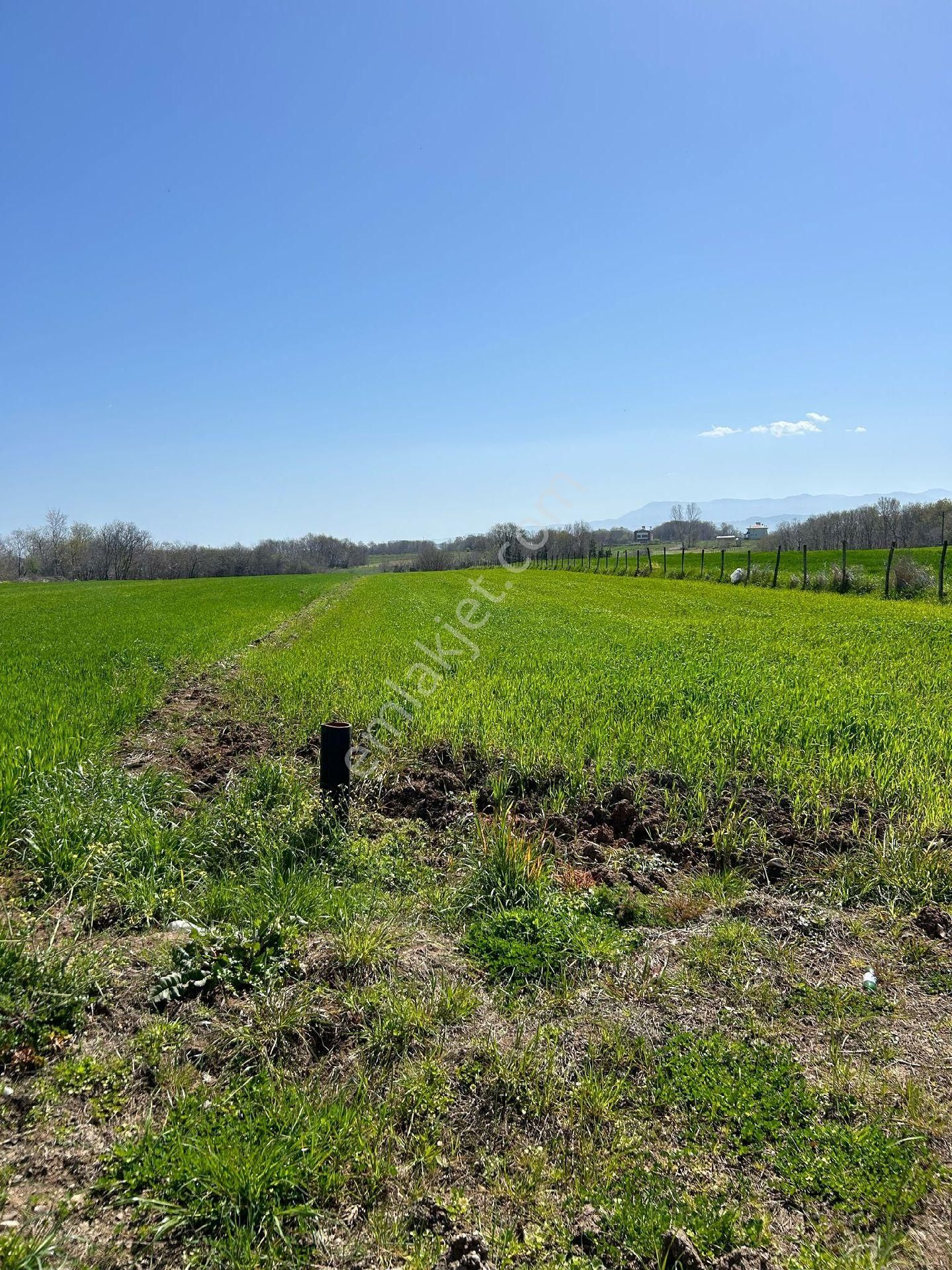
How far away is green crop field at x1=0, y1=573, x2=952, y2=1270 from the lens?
2080 millimetres

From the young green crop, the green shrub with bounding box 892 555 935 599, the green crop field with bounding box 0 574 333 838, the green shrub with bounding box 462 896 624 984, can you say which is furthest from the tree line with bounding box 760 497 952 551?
the green shrub with bounding box 462 896 624 984

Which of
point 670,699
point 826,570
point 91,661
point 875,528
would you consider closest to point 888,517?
point 875,528

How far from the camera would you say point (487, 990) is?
127 inches

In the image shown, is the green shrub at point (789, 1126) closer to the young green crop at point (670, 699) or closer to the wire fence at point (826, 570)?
the young green crop at point (670, 699)

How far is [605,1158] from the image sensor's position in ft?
7.50

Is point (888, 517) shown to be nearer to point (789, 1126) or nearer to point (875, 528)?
point (875, 528)

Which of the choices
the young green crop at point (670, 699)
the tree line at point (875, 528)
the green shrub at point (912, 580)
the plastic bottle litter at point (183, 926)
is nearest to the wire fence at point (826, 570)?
the green shrub at point (912, 580)

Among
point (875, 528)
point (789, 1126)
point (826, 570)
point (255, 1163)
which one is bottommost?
point (789, 1126)

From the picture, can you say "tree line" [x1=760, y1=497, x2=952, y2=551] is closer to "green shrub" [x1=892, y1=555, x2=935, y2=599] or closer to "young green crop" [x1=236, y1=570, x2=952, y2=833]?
"green shrub" [x1=892, y1=555, x2=935, y2=599]

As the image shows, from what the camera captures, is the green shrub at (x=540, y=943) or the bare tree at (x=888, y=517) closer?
the green shrub at (x=540, y=943)

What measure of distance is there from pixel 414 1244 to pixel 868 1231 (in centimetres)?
148

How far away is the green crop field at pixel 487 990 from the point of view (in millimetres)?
2080

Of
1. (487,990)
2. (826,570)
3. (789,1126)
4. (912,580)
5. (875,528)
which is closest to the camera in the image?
(789,1126)

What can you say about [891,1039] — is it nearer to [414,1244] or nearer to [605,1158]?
[605,1158]
